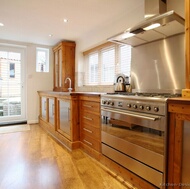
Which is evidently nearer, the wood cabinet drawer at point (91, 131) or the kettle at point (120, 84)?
the wood cabinet drawer at point (91, 131)

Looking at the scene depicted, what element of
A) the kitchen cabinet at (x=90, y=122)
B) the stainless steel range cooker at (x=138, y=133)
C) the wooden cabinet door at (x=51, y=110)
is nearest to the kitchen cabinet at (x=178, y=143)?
the stainless steel range cooker at (x=138, y=133)

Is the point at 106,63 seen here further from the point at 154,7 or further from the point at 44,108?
the point at 44,108

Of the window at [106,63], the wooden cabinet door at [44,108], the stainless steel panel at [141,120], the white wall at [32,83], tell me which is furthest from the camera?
the white wall at [32,83]

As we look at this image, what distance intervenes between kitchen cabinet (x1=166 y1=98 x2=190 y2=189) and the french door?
14.0 feet

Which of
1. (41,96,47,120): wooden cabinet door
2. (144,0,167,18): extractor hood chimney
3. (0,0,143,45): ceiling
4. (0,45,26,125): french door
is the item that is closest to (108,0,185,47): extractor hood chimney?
(144,0,167,18): extractor hood chimney

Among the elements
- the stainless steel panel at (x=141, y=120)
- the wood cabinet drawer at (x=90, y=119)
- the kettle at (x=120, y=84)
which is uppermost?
the kettle at (x=120, y=84)

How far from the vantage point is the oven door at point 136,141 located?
137 centimetres

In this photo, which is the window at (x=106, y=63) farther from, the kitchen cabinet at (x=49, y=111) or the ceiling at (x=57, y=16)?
the kitchen cabinet at (x=49, y=111)

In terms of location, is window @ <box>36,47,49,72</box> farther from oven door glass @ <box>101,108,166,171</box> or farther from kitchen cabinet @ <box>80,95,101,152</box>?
oven door glass @ <box>101,108,166,171</box>

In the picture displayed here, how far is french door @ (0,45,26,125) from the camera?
14.1 ft

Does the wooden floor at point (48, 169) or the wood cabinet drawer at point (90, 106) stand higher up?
the wood cabinet drawer at point (90, 106)

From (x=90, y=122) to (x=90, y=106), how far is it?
24cm

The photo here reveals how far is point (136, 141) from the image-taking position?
160 cm

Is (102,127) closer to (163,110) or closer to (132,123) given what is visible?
(132,123)
